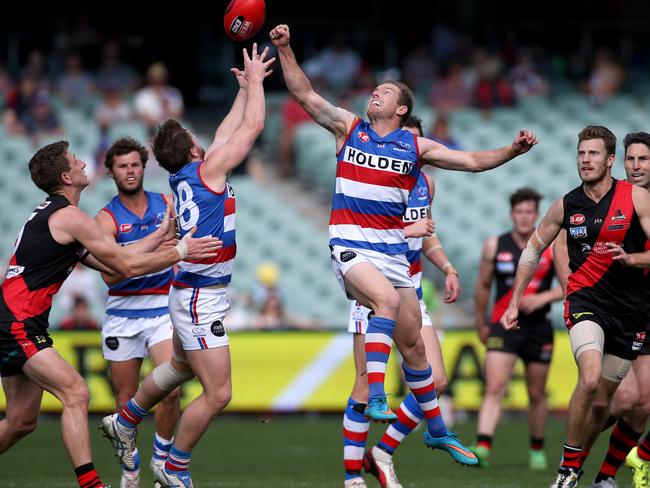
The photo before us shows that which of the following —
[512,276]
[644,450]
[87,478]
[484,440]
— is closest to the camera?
[87,478]

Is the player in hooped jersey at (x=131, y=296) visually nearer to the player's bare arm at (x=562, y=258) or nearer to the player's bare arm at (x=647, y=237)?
the player's bare arm at (x=562, y=258)

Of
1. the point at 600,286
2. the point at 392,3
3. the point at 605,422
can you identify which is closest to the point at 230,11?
the point at 600,286

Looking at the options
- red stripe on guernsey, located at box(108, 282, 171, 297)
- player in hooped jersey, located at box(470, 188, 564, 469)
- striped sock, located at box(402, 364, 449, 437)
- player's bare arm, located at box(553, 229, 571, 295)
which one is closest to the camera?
striped sock, located at box(402, 364, 449, 437)

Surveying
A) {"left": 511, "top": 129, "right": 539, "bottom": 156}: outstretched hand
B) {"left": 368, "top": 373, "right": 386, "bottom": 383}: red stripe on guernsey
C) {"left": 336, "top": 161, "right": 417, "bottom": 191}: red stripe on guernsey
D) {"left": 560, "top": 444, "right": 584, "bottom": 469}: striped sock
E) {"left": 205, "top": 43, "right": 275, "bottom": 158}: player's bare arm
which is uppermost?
{"left": 205, "top": 43, "right": 275, "bottom": 158}: player's bare arm

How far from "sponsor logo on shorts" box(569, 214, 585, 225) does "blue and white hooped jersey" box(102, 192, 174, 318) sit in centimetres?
337

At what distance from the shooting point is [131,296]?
33.4 ft

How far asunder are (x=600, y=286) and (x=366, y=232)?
1.84m

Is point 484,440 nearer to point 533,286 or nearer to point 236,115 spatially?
point 533,286

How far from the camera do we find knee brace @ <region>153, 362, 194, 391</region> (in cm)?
912

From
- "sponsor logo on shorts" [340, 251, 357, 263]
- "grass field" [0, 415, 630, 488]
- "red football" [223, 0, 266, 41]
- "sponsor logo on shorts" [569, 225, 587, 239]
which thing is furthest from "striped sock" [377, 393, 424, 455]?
"red football" [223, 0, 266, 41]

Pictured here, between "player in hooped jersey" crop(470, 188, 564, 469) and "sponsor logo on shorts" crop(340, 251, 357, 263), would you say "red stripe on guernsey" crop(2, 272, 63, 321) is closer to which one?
"sponsor logo on shorts" crop(340, 251, 357, 263)

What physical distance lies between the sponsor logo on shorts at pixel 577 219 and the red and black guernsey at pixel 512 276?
10.0 ft

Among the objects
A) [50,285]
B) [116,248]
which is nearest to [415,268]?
[116,248]

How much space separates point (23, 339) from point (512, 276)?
547 cm
